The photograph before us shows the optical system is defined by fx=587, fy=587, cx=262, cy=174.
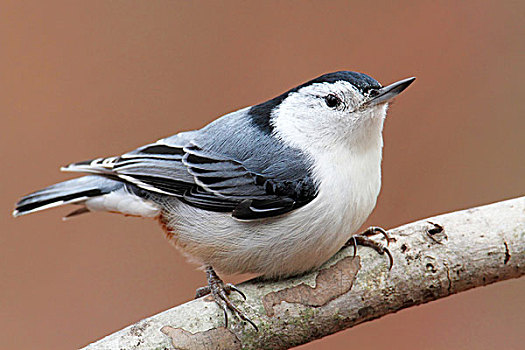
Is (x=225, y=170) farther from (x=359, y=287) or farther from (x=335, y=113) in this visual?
(x=359, y=287)

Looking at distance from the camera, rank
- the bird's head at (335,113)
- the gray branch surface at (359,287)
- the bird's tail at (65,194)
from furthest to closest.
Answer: the bird's tail at (65,194) → the bird's head at (335,113) → the gray branch surface at (359,287)

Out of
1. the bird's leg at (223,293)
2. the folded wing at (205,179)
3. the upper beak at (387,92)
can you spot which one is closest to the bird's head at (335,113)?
the upper beak at (387,92)

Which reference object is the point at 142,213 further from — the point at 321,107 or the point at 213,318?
the point at 321,107

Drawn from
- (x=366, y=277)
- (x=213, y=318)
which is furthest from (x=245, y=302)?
(x=366, y=277)

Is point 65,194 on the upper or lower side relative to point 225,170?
upper

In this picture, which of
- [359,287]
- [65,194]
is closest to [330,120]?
[359,287]

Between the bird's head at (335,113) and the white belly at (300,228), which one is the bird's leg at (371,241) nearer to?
the white belly at (300,228)

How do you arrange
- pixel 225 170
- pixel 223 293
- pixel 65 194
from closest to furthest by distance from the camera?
1. pixel 223 293
2. pixel 225 170
3. pixel 65 194

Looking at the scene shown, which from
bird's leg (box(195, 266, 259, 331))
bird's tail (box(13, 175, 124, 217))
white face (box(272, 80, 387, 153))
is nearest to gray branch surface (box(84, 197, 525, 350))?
bird's leg (box(195, 266, 259, 331))
